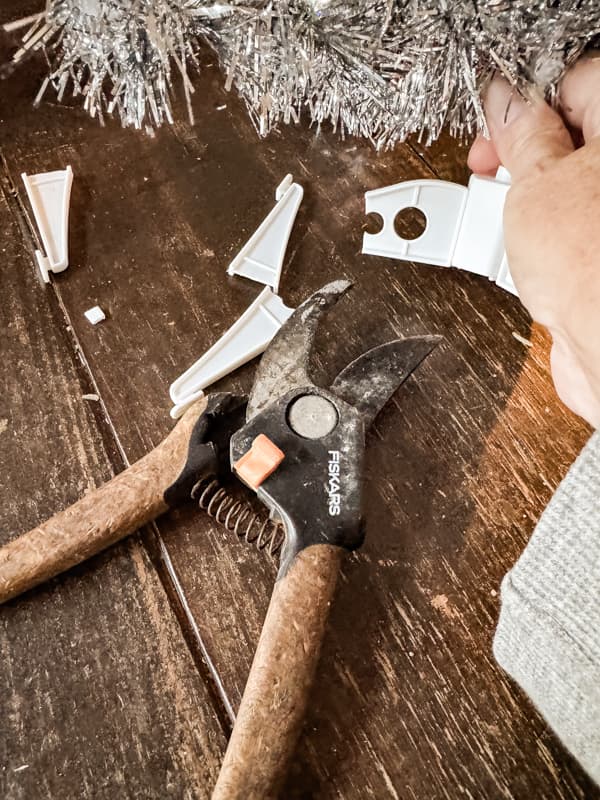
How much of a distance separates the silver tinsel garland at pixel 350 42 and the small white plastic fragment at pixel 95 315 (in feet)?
0.63

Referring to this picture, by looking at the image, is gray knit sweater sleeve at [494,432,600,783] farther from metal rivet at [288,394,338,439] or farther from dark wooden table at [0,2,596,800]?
metal rivet at [288,394,338,439]

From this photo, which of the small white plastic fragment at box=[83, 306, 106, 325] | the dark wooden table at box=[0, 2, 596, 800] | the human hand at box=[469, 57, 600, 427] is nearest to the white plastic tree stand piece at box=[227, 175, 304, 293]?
the dark wooden table at box=[0, 2, 596, 800]

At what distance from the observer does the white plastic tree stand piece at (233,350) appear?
0.57 m

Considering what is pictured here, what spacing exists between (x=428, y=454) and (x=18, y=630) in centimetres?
34

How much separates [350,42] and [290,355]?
0.22 meters

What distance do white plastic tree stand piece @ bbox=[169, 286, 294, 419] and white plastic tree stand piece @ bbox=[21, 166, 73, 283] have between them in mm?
177

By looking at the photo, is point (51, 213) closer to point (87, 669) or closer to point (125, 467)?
point (125, 467)

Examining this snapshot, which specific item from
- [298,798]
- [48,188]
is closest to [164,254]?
[48,188]

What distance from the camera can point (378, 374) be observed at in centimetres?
51

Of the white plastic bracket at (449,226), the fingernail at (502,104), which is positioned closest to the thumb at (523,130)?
the fingernail at (502,104)

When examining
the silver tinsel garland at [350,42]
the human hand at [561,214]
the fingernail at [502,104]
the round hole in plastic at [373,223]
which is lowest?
the round hole in plastic at [373,223]

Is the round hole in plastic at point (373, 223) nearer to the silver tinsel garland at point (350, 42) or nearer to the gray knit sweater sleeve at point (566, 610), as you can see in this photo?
the silver tinsel garland at point (350, 42)

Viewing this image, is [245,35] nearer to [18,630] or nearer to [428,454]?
[428,454]

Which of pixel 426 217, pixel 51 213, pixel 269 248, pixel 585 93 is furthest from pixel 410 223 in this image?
pixel 51 213
